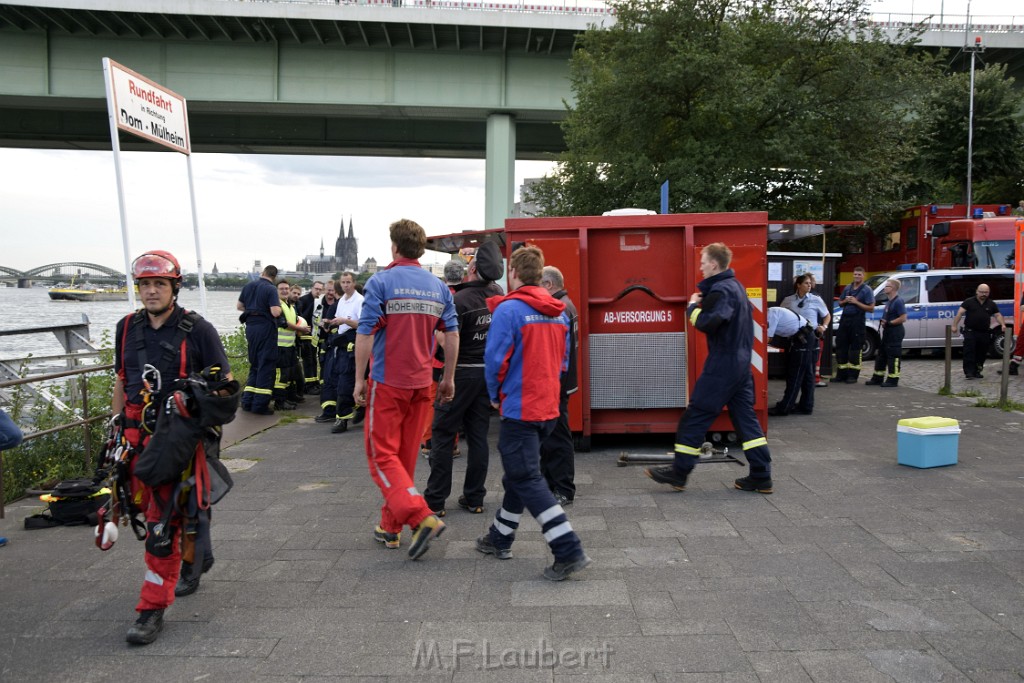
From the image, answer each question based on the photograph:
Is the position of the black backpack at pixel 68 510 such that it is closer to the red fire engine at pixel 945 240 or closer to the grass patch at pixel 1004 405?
the grass patch at pixel 1004 405

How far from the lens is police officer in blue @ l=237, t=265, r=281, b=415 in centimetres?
1106

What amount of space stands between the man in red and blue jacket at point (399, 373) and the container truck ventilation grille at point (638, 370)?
10.7ft

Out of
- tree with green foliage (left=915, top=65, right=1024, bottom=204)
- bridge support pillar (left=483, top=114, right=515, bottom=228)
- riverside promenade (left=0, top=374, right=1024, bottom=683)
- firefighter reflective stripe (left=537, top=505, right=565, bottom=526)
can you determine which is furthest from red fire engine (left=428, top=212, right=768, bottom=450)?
tree with green foliage (left=915, top=65, right=1024, bottom=204)

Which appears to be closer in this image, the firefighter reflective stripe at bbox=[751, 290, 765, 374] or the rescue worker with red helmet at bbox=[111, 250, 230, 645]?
the rescue worker with red helmet at bbox=[111, 250, 230, 645]

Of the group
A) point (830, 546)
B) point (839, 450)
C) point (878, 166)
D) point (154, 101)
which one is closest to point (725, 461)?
point (839, 450)

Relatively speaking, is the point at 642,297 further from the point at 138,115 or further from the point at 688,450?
the point at 138,115

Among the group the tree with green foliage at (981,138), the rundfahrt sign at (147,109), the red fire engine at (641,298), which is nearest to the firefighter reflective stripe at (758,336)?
→ the red fire engine at (641,298)

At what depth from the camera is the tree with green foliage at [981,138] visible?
28.2m

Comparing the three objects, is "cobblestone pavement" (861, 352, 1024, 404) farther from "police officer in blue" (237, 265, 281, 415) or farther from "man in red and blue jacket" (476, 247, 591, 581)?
"police officer in blue" (237, 265, 281, 415)

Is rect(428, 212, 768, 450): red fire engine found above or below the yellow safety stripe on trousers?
above

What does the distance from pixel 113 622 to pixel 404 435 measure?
1.89m

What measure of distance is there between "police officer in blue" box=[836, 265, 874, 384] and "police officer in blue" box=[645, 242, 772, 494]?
864cm

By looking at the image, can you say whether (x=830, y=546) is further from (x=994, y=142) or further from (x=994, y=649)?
(x=994, y=142)

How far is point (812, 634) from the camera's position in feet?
12.9
